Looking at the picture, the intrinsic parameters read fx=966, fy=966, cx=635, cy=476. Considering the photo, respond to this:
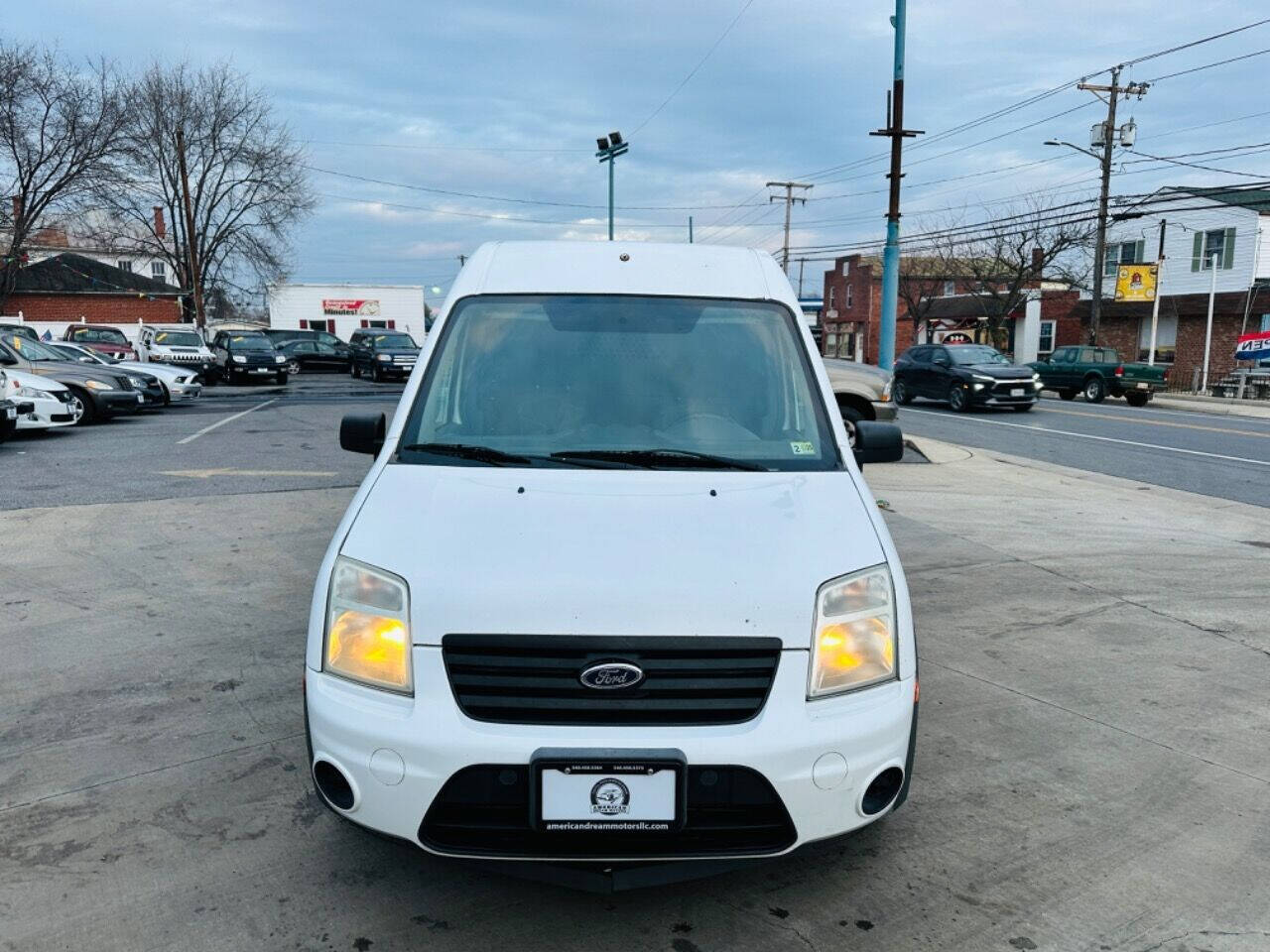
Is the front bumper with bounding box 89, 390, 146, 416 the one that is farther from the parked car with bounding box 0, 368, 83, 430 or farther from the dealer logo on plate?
the dealer logo on plate

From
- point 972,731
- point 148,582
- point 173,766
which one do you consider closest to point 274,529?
point 148,582

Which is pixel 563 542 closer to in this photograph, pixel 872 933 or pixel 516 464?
pixel 516 464

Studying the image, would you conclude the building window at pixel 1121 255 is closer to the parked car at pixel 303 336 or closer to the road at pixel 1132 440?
the road at pixel 1132 440

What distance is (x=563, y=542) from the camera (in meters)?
2.73

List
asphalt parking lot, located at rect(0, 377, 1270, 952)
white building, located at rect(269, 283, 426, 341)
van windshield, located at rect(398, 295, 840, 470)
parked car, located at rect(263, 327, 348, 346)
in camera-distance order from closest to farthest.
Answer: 1. asphalt parking lot, located at rect(0, 377, 1270, 952)
2. van windshield, located at rect(398, 295, 840, 470)
3. parked car, located at rect(263, 327, 348, 346)
4. white building, located at rect(269, 283, 426, 341)

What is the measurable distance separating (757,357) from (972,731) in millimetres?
1862

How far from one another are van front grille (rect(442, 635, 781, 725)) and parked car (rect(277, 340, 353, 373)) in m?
36.2

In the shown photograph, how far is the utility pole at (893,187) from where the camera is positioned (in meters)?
18.0

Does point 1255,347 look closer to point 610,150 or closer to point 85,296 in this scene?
point 610,150

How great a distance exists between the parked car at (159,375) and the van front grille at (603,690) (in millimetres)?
17925

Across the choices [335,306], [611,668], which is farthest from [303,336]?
[611,668]

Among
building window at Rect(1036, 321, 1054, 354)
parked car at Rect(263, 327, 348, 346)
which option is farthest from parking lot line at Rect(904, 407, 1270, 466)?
building window at Rect(1036, 321, 1054, 354)

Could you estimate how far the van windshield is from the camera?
11.5 feet

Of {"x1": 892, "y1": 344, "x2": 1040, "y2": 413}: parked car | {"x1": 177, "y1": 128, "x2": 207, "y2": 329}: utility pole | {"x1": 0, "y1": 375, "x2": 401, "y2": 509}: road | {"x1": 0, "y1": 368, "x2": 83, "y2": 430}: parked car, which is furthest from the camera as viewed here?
{"x1": 177, "y1": 128, "x2": 207, "y2": 329}: utility pole
